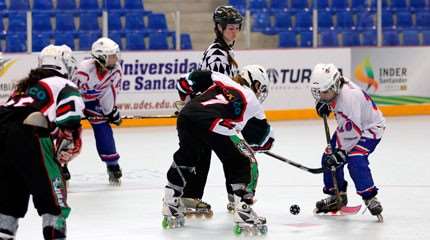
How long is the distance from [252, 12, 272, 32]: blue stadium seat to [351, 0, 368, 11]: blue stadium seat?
1403 millimetres

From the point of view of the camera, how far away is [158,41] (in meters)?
14.6

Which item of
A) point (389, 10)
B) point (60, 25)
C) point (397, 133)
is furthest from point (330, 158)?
point (389, 10)

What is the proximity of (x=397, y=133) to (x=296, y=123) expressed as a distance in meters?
1.75

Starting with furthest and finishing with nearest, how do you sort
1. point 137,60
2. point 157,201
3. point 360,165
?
point 137,60 < point 157,201 < point 360,165

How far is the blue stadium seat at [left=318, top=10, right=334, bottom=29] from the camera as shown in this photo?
16266 mm

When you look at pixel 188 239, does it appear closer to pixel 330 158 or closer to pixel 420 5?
pixel 330 158

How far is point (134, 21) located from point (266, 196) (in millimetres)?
7656

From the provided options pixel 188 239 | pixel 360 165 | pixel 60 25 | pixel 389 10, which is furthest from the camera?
pixel 389 10

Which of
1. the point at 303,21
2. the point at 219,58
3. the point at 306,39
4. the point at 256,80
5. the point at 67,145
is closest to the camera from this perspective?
the point at 67,145

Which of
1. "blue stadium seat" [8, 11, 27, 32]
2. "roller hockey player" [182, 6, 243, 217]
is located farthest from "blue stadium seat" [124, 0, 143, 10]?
"roller hockey player" [182, 6, 243, 217]

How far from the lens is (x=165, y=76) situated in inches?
542

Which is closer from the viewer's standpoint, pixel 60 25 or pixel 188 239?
pixel 188 239

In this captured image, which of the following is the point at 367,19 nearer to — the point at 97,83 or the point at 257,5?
the point at 257,5

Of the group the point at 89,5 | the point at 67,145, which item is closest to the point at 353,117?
the point at 67,145
